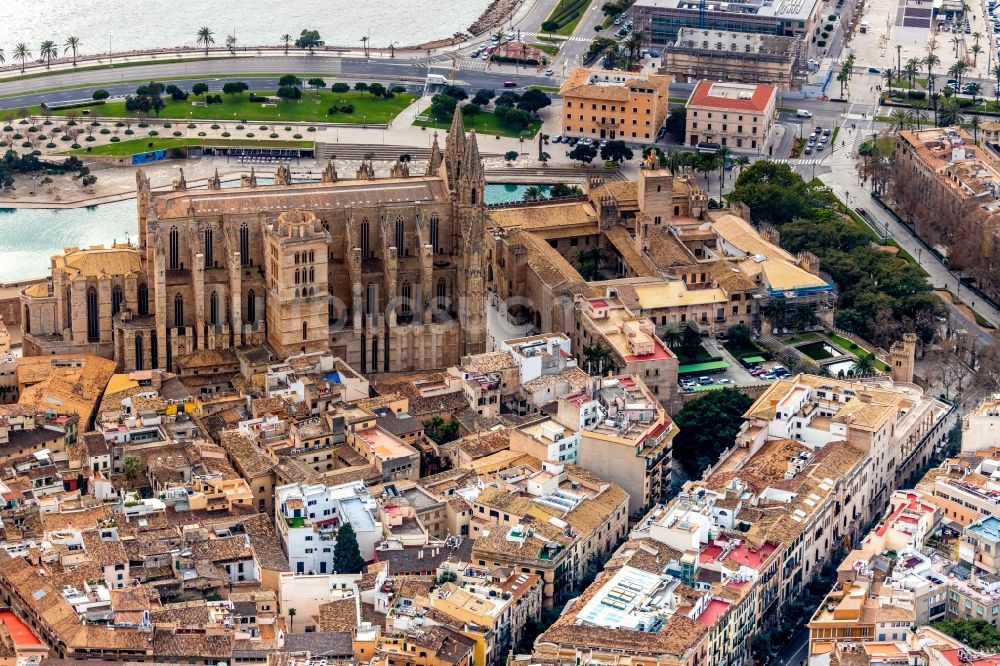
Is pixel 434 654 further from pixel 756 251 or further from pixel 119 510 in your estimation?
pixel 756 251

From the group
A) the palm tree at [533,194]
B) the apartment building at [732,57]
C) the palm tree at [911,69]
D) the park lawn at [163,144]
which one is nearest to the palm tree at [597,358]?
the palm tree at [533,194]

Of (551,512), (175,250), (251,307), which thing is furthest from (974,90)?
(551,512)

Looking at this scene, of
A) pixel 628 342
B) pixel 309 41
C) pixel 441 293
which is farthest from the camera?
pixel 309 41

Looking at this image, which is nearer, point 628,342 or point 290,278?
point 290,278

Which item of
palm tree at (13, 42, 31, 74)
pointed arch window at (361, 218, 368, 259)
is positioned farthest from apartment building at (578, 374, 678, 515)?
palm tree at (13, 42, 31, 74)

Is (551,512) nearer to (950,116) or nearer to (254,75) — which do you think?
(950,116)

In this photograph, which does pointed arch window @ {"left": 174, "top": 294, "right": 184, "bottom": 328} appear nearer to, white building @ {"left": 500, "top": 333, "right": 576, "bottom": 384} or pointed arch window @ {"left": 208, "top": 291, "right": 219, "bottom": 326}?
pointed arch window @ {"left": 208, "top": 291, "right": 219, "bottom": 326}

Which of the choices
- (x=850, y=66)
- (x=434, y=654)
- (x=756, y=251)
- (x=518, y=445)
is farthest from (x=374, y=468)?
(x=850, y=66)
